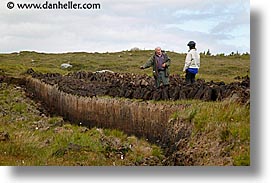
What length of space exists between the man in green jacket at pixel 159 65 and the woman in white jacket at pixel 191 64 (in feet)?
1.03

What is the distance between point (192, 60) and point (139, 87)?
101 cm

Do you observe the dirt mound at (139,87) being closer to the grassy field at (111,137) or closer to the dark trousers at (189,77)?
the dark trousers at (189,77)

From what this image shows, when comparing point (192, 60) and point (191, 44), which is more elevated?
point (191, 44)

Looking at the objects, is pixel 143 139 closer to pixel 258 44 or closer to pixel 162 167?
pixel 162 167

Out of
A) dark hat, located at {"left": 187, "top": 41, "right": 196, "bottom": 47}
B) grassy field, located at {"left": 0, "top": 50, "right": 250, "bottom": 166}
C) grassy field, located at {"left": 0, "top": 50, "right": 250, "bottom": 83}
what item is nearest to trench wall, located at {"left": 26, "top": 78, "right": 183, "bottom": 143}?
grassy field, located at {"left": 0, "top": 50, "right": 250, "bottom": 166}

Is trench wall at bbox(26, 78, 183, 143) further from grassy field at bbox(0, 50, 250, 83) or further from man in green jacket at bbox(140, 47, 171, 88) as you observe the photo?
man in green jacket at bbox(140, 47, 171, 88)

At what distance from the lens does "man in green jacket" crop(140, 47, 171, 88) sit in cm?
1038

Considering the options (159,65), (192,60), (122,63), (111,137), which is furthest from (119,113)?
(122,63)

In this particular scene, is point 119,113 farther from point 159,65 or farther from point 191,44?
point 191,44

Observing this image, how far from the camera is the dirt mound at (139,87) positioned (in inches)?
360

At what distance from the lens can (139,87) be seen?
10.7 meters

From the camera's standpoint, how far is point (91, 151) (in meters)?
8.98
